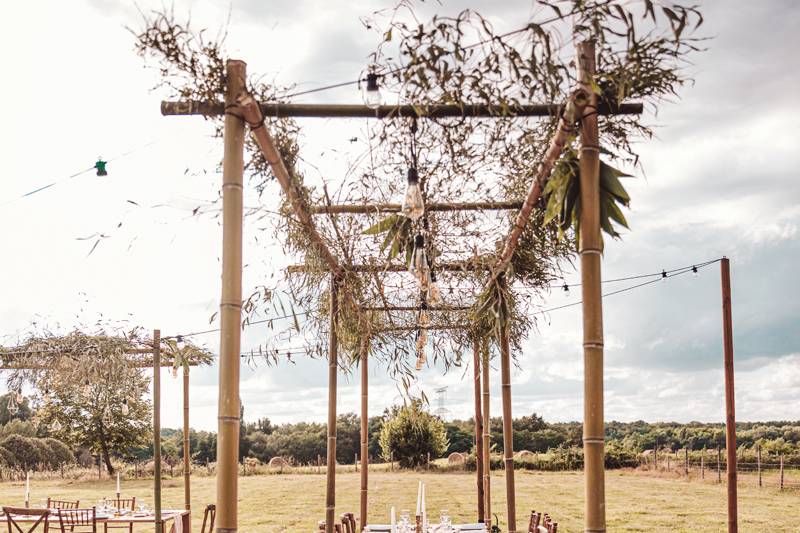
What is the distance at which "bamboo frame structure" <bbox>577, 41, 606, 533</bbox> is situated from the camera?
349 cm

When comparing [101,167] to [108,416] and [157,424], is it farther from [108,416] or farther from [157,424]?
[108,416]

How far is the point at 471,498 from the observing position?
829 inches

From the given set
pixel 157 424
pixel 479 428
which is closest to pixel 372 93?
pixel 157 424

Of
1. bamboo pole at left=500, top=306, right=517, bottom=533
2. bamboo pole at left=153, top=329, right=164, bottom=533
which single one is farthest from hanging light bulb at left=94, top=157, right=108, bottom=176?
bamboo pole at left=153, top=329, right=164, bottom=533

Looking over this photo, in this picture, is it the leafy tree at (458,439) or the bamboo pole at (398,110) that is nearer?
the bamboo pole at (398,110)

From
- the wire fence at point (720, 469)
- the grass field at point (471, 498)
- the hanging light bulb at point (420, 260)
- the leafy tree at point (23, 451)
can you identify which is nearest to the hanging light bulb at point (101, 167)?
the hanging light bulb at point (420, 260)

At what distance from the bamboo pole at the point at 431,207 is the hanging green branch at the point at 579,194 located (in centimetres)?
173

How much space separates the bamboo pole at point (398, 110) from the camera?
141 inches

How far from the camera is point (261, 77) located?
3.65m

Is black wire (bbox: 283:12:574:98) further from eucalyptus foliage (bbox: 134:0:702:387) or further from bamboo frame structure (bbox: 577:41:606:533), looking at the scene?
bamboo frame structure (bbox: 577:41:606:533)

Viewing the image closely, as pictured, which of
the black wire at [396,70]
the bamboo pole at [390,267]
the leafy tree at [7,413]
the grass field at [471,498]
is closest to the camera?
the black wire at [396,70]

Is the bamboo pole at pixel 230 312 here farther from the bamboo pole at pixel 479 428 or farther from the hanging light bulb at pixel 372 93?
the bamboo pole at pixel 479 428

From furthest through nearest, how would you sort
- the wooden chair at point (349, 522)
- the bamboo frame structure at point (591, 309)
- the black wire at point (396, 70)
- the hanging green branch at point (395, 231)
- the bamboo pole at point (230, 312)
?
the wooden chair at point (349, 522) → the hanging green branch at point (395, 231) → the bamboo frame structure at point (591, 309) → the bamboo pole at point (230, 312) → the black wire at point (396, 70)

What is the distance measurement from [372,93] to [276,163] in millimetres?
787
